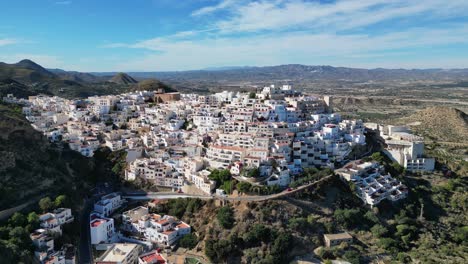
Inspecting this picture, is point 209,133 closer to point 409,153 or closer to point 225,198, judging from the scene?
point 225,198

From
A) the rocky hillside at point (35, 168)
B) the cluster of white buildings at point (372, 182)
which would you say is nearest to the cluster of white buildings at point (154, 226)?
the rocky hillside at point (35, 168)

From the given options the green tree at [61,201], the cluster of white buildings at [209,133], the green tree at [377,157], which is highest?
the cluster of white buildings at [209,133]

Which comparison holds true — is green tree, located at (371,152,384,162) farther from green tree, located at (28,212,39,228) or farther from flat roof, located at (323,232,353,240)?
green tree, located at (28,212,39,228)

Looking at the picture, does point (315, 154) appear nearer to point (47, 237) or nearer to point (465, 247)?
point (465, 247)

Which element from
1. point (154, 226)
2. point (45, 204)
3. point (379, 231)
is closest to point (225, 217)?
point (154, 226)

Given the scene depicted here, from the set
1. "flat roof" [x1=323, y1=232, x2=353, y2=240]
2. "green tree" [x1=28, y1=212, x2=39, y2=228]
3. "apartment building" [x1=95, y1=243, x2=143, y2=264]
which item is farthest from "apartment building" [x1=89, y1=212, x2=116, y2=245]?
"flat roof" [x1=323, y1=232, x2=353, y2=240]

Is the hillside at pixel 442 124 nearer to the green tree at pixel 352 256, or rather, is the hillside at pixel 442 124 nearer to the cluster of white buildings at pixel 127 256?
the green tree at pixel 352 256
